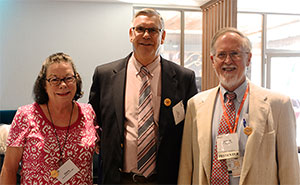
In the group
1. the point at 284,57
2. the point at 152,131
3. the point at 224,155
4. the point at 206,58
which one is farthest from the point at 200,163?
the point at 284,57

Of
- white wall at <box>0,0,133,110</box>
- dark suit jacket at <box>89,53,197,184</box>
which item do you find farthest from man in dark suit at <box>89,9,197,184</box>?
white wall at <box>0,0,133,110</box>

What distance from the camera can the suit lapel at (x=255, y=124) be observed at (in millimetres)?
1608

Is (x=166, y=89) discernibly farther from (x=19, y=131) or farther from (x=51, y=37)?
(x=51, y=37)

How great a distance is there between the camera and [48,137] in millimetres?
1827

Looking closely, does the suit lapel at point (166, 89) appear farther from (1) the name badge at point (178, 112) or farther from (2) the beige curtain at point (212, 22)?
(2) the beige curtain at point (212, 22)

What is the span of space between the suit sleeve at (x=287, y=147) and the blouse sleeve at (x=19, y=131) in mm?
1585

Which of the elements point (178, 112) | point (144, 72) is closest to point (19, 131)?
point (144, 72)

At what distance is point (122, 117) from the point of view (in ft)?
6.33

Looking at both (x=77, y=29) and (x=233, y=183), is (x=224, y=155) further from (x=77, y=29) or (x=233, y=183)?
(x=77, y=29)

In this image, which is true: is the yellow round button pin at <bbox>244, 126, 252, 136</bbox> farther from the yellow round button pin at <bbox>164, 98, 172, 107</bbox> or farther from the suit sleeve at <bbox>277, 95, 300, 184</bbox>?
the yellow round button pin at <bbox>164, 98, 172, 107</bbox>

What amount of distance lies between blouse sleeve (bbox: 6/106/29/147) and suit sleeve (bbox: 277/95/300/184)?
1.59 meters

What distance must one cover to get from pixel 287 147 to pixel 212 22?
14.1 feet

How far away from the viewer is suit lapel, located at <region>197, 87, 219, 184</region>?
173 cm

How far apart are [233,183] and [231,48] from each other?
2.72ft
